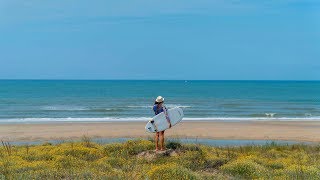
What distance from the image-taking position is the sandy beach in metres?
28.2

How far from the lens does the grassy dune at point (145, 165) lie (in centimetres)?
1123

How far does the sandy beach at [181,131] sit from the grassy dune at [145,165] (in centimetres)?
902

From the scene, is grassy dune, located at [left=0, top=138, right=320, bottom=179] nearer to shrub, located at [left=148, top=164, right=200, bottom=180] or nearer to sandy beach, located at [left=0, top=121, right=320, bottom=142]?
shrub, located at [left=148, top=164, right=200, bottom=180]

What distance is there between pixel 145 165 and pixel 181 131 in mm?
16351

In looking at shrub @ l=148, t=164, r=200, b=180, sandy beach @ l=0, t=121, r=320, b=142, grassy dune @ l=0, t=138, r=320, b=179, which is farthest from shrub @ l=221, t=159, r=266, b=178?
sandy beach @ l=0, t=121, r=320, b=142

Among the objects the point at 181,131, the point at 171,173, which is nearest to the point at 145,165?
the point at 171,173

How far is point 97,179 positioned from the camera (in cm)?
1025

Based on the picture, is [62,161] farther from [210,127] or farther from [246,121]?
[246,121]

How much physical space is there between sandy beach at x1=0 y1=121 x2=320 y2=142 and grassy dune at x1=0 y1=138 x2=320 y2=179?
902 cm

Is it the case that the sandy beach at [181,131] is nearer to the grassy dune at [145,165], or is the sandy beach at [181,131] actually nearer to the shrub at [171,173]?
the grassy dune at [145,165]

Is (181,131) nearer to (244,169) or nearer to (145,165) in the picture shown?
(145,165)

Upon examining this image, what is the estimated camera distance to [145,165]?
14.1 metres

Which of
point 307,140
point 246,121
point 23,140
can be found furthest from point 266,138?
point 23,140

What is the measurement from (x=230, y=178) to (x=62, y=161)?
5176 millimetres
